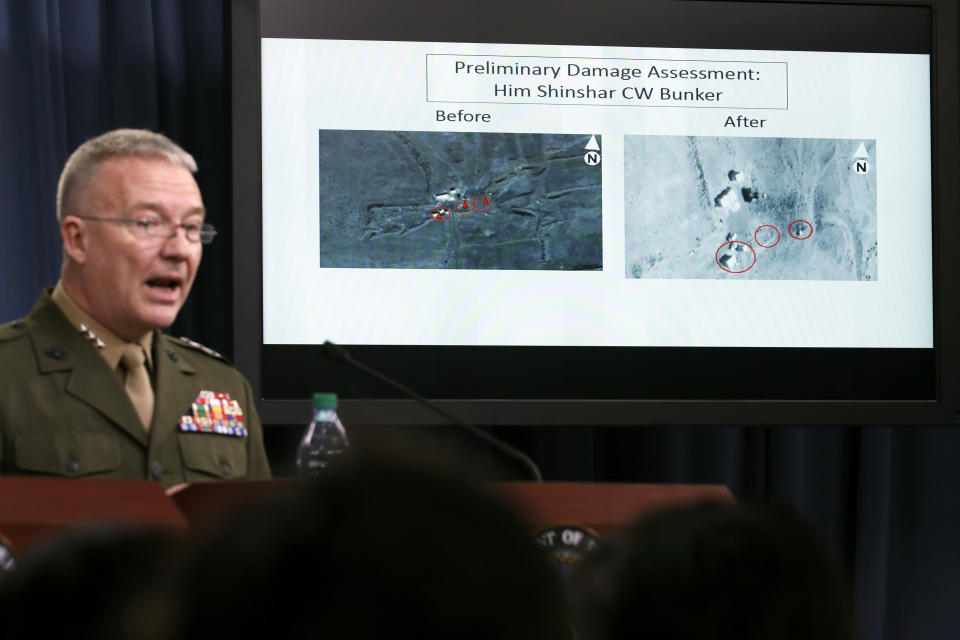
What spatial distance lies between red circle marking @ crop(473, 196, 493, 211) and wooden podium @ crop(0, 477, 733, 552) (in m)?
2.01

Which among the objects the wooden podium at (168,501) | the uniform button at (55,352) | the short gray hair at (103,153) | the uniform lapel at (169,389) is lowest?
the wooden podium at (168,501)

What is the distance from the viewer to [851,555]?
152 inches

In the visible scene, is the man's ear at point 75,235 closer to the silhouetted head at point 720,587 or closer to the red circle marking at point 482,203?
the red circle marking at point 482,203

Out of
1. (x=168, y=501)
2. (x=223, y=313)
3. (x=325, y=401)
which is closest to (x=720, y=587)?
(x=168, y=501)

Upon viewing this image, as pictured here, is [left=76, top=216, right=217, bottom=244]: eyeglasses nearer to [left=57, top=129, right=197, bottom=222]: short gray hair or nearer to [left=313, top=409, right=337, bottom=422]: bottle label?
[left=57, top=129, right=197, bottom=222]: short gray hair

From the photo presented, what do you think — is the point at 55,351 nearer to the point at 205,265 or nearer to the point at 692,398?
the point at 205,265

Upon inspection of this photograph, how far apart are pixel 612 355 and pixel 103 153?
1.67 meters

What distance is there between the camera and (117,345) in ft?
6.98

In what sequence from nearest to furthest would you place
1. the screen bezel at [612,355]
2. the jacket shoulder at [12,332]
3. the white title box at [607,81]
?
the jacket shoulder at [12,332], the screen bezel at [612,355], the white title box at [607,81]

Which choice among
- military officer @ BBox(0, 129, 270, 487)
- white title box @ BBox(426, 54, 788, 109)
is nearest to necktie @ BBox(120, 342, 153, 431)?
military officer @ BBox(0, 129, 270, 487)

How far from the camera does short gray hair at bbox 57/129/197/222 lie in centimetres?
215

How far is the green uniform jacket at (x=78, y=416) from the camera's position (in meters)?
2.00

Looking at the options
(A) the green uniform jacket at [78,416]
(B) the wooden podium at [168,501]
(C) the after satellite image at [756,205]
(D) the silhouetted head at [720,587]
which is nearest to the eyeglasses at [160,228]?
(A) the green uniform jacket at [78,416]

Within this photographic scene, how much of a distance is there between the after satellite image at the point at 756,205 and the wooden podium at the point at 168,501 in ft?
6.78
